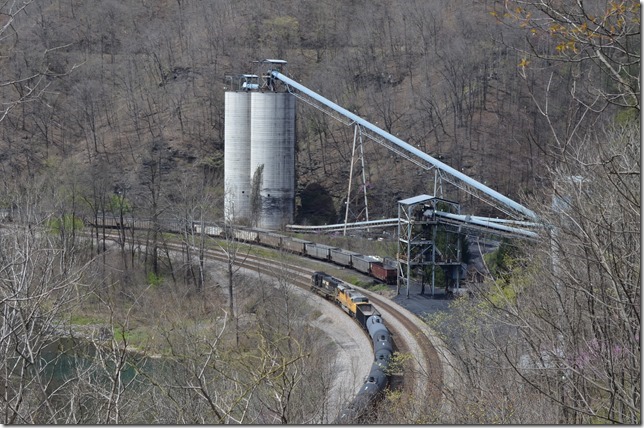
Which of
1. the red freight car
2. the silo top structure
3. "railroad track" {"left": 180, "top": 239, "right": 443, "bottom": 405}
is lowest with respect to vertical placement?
"railroad track" {"left": 180, "top": 239, "right": 443, "bottom": 405}

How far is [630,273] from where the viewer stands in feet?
34.3

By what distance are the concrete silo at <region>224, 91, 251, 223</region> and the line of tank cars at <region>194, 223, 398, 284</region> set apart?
3.22 metres

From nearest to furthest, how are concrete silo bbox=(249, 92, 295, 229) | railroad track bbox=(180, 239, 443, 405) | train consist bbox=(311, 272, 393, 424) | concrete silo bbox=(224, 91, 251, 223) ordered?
train consist bbox=(311, 272, 393, 424), railroad track bbox=(180, 239, 443, 405), concrete silo bbox=(249, 92, 295, 229), concrete silo bbox=(224, 91, 251, 223)

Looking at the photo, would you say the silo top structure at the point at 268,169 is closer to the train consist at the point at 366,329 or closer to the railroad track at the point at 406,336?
the railroad track at the point at 406,336

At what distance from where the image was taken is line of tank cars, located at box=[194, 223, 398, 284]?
37.9 m

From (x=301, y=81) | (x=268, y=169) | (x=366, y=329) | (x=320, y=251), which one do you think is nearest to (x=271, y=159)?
Result: (x=268, y=169)

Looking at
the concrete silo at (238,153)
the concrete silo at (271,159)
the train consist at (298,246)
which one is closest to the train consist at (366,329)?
the train consist at (298,246)

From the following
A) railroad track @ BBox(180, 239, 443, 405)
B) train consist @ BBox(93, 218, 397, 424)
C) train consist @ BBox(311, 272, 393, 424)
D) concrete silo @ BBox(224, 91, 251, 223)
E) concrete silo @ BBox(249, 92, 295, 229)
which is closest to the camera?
train consist @ BBox(311, 272, 393, 424)

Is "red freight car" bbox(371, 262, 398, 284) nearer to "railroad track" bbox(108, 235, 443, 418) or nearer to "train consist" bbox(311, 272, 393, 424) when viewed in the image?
"railroad track" bbox(108, 235, 443, 418)

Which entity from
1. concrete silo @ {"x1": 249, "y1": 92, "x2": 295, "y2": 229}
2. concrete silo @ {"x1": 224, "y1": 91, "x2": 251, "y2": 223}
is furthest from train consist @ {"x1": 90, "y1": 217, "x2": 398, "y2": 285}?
concrete silo @ {"x1": 224, "y1": 91, "x2": 251, "y2": 223}

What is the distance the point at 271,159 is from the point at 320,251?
973cm

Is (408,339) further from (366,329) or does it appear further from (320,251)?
(320,251)

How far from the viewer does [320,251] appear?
43.2m

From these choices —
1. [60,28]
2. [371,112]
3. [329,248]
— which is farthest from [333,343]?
[60,28]
